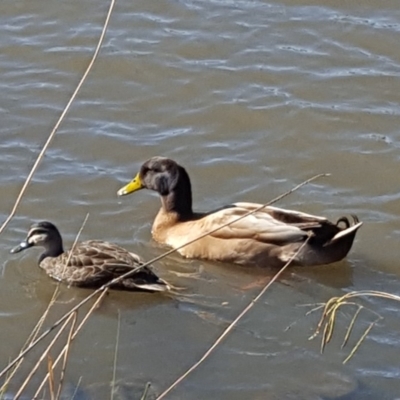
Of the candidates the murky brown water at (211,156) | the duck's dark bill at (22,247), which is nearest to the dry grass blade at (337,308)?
the murky brown water at (211,156)

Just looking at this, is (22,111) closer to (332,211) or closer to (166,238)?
(166,238)

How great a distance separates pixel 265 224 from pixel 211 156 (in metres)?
1.14

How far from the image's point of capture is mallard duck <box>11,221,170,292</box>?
7883 millimetres

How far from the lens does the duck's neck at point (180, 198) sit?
29.0 feet

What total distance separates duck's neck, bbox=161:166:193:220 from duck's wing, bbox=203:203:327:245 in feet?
1.03

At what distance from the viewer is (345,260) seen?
8.45 metres

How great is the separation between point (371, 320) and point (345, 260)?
105cm

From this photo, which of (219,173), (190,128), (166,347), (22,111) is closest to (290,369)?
(166,347)

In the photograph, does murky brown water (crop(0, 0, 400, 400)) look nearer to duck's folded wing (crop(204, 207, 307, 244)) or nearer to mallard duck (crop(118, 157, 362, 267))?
mallard duck (crop(118, 157, 362, 267))

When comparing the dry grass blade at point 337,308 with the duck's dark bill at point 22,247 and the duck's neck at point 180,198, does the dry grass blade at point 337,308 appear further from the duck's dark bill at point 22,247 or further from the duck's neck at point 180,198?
the duck's dark bill at point 22,247

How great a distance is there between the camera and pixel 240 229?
8.57 meters

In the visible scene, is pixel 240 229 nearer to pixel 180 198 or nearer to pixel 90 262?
pixel 180 198

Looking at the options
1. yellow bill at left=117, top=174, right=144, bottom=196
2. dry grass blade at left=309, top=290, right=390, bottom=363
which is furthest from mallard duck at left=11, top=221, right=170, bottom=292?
dry grass blade at left=309, top=290, right=390, bottom=363

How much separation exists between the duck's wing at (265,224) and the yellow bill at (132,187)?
0.57 metres
